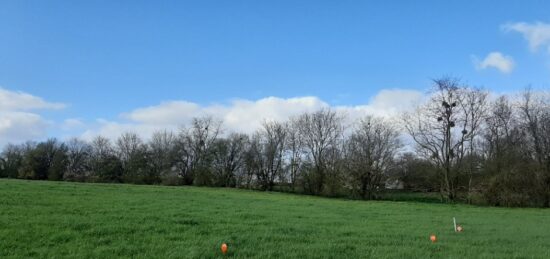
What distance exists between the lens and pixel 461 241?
43.3ft

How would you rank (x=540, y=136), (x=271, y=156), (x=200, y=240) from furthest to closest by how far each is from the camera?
(x=271, y=156), (x=540, y=136), (x=200, y=240)

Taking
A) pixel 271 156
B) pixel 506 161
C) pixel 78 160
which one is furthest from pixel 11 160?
pixel 506 161

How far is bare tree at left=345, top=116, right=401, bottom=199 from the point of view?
6419 cm

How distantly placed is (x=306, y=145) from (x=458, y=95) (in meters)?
27.6

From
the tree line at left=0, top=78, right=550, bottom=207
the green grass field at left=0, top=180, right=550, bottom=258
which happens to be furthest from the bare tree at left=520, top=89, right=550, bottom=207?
the green grass field at left=0, top=180, right=550, bottom=258

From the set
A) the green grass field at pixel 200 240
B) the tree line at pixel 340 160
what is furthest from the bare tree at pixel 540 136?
the green grass field at pixel 200 240

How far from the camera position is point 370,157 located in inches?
2576

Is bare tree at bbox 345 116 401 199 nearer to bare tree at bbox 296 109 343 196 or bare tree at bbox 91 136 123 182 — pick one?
bare tree at bbox 296 109 343 196

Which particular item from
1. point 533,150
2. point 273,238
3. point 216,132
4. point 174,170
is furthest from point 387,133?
point 273,238

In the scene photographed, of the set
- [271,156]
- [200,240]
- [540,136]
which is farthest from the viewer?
[271,156]

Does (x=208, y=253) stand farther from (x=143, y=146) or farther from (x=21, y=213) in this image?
(x=143, y=146)

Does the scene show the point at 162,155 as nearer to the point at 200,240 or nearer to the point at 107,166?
the point at 107,166

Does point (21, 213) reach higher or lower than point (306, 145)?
lower

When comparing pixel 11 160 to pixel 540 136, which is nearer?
pixel 540 136
